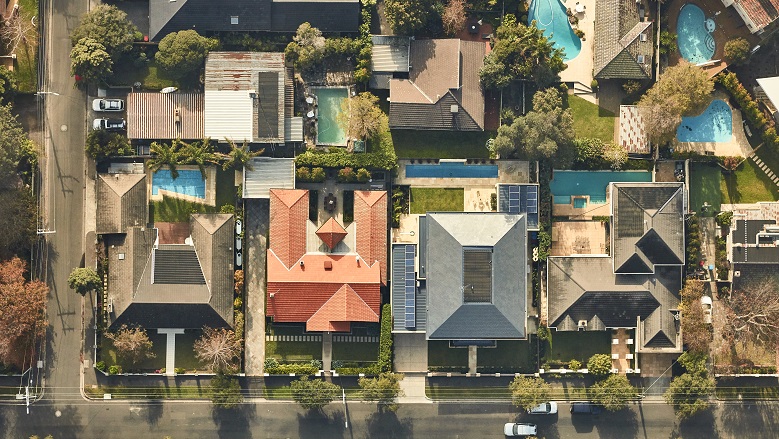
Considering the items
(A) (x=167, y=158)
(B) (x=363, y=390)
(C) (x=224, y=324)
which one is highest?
(A) (x=167, y=158)

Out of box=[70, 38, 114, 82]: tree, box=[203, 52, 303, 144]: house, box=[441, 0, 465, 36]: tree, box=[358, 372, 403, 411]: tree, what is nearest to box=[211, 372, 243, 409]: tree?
box=[358, 372, 403, 411]: tree

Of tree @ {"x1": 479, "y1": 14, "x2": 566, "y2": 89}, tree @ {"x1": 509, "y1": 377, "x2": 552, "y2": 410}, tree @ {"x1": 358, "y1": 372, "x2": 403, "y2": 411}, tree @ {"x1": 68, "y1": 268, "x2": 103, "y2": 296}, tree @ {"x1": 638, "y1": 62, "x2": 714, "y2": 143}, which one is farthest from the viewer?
tree @ {"x1": 479, "y1": 14, "x2": 566, "y2": 89}

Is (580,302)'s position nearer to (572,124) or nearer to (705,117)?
(572,124)

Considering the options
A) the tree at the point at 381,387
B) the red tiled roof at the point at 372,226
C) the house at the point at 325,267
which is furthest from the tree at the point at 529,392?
the red tiled roof at the point at 372,226

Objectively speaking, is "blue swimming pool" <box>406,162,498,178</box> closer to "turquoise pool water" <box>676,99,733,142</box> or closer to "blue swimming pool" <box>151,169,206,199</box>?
"turquoise pool water" <box>676,99,733,142</box>

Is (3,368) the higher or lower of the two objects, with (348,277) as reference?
lower

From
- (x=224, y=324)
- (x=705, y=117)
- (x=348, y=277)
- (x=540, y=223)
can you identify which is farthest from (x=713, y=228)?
(x=224, y=324)

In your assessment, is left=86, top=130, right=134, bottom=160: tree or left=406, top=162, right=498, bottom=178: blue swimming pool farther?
left=406, top=162, right=498, bottom=178: blue swimming pool
